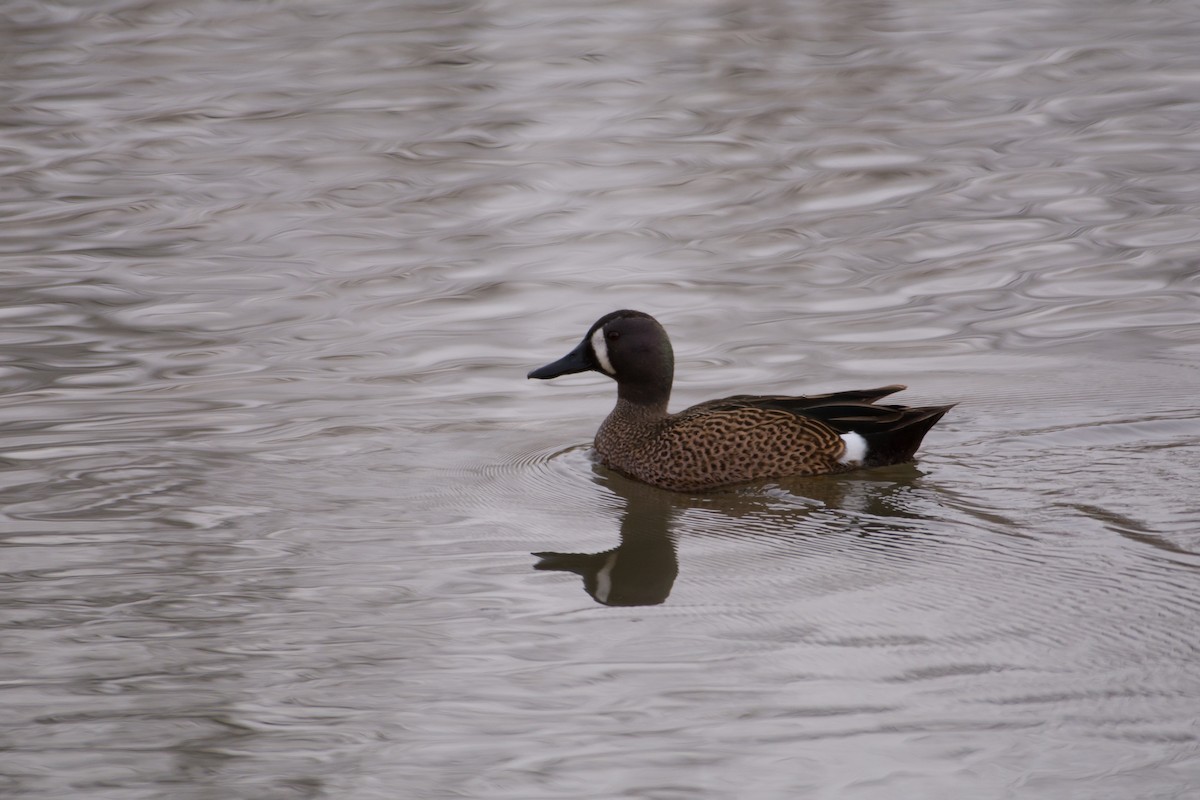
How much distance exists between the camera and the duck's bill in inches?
304

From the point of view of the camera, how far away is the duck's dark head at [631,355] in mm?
7634

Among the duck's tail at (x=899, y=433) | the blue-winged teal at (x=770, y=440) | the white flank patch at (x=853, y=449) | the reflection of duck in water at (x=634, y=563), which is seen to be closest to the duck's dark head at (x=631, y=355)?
the blue-winged teal at (x=770, y=440)

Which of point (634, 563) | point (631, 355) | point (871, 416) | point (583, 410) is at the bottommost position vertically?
point (583, 410)

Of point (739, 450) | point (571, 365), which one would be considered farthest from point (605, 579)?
point (571, 365)

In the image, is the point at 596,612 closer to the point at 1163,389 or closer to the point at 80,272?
the point at 1163,389

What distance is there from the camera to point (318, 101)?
15531mm

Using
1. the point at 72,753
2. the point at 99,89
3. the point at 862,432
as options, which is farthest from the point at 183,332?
the point at 99,89

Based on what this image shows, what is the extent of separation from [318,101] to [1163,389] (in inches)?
385

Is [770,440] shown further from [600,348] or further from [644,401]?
[600,348]

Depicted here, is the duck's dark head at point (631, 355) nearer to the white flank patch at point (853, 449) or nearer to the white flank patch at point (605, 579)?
the white flank patch at point (853, 449)

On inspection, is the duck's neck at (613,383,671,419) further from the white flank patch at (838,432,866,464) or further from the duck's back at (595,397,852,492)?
the white flank patch at (838,432,866,464)

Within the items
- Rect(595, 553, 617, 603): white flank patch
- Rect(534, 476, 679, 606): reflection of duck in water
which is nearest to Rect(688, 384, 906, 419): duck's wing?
Rect(534, 476, 679, 606): reflection of duck in water

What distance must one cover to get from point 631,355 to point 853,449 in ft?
3.84

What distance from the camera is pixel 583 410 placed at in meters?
8.55
